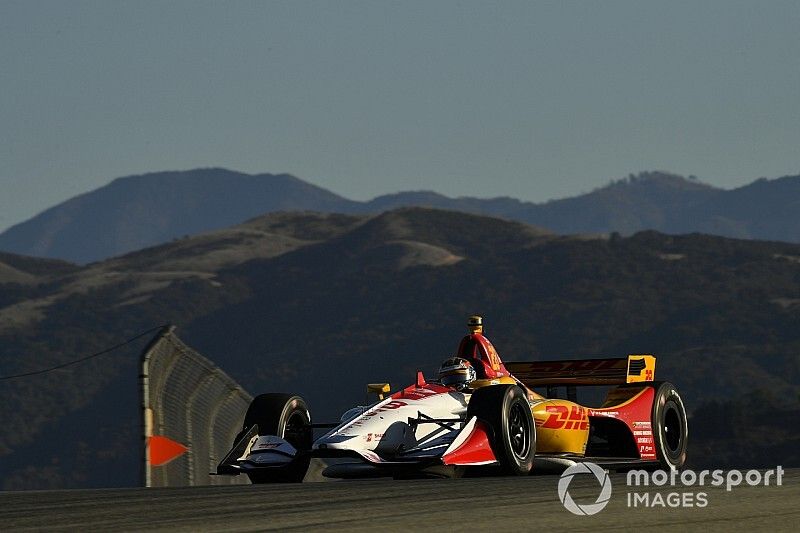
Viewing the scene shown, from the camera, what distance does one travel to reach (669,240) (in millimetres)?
169625

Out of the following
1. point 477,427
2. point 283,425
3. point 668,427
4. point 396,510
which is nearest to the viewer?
point 396,510

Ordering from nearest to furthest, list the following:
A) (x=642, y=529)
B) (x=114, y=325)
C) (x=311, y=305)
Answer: (x=642, y=529) → (x=114, y=325) → (x=311, y=305)

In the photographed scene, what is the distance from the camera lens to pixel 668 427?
14352mm

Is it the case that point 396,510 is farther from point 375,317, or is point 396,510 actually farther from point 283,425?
point 375,317

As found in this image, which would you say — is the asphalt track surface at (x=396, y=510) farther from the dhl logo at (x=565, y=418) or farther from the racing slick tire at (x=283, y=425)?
the dhl logo at (x=565, y=418)

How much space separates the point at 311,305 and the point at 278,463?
15517 cm

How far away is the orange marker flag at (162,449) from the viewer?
13.6m

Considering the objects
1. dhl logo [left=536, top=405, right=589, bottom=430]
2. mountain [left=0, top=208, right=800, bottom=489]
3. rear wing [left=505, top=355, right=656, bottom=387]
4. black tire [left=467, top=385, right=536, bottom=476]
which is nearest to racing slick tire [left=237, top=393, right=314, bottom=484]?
black tire [left=467, top=385, right=536, bottom=476]

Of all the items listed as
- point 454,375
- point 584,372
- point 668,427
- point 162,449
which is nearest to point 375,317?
point 584,372

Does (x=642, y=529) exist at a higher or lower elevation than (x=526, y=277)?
lower

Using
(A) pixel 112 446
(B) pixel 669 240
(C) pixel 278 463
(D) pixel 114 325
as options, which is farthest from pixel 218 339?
(C) pixel 278 463

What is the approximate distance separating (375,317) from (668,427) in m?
138

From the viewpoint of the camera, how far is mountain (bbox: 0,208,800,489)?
119188 millimetres

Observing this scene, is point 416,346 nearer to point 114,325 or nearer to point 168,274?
point 114,325
